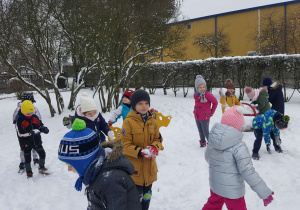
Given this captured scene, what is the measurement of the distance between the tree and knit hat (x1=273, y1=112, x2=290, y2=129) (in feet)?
75.6

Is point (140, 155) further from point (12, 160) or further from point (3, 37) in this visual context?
point (3, 37)

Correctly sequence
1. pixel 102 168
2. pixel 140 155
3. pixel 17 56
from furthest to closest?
pixel 17 56 < pixel 140 155 < pixel 102 168

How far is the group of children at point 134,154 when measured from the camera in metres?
1.60

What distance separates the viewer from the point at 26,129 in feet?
13.6

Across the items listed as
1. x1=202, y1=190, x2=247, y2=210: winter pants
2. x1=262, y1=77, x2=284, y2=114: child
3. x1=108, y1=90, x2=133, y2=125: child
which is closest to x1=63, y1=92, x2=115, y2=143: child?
x1=108, y1=90, x2=133, y2=125: child

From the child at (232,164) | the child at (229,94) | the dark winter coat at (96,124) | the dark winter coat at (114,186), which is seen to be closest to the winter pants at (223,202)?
the child at (232,164)

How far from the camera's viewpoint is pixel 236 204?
236 cm

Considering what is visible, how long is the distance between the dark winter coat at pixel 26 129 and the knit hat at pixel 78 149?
2965 millimetres

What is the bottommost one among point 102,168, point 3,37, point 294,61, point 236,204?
point 236,204

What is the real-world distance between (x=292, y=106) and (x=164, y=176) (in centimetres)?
724

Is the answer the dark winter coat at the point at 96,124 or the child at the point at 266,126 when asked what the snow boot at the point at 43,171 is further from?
the child at the point at 266,126

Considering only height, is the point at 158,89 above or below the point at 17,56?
below

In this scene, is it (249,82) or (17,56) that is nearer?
Result: (17,56)

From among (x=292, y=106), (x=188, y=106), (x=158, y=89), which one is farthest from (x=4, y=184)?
(x=158, y=89)
